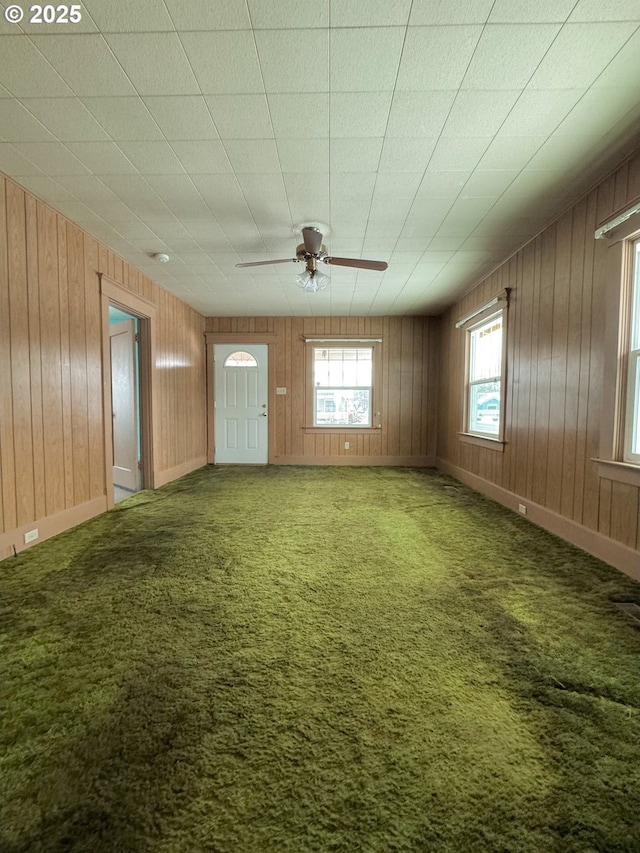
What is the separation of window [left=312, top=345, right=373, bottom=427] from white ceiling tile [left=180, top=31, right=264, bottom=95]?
4329 mm

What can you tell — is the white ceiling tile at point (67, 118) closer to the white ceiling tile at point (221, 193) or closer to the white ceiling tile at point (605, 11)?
the white ceiling tile at point (221, 193)

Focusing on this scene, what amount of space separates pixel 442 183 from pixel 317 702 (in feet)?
9.77

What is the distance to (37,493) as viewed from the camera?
8.41ft

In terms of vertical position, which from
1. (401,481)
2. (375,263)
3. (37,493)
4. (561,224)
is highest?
(561,224)

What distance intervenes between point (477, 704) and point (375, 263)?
112 inches

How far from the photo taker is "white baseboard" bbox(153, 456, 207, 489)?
14.4 feet

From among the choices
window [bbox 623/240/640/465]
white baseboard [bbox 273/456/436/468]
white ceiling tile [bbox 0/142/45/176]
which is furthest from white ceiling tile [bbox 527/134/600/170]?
white baseboard [bbox 273/456/436/468]

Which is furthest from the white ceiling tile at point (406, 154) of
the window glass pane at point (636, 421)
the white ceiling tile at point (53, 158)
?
the white ceiling tile at point (53, 158)

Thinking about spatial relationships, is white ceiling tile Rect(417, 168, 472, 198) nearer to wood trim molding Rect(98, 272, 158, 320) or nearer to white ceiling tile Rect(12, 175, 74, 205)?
white ceiling tile Rect(12, 175, 74, 205)

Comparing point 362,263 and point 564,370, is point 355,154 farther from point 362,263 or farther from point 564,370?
point 564,370

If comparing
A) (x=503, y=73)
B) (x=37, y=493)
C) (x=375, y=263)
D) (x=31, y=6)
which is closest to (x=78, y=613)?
(x=37, y=493)

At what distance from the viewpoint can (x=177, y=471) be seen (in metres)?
4.95

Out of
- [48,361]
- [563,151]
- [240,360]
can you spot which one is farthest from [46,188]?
[240,360]

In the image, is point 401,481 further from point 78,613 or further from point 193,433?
point 78,613
